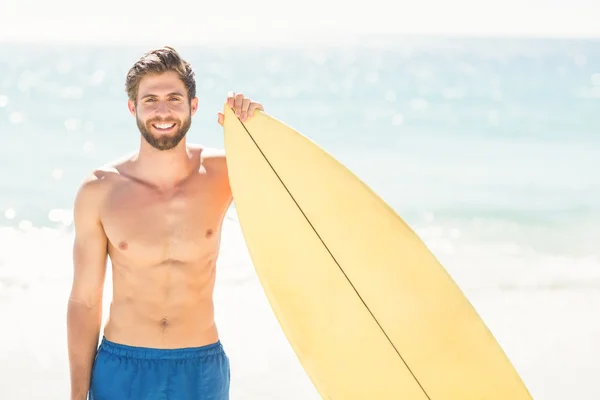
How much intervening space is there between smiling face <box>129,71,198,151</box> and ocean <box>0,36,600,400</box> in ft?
9.18

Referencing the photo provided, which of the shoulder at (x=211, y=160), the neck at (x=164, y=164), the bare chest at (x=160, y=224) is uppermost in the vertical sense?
the shoulder at (x=211, y=160)

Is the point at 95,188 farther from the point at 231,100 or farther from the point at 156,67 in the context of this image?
the point at 231,100

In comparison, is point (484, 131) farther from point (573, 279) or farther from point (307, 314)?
point (307, 314)

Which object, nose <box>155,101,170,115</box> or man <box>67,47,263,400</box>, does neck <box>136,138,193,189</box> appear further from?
nose <box>155,101,170,115</box>

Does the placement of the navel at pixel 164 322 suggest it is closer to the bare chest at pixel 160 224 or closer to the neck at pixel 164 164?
the bare chest at pixel 160 224

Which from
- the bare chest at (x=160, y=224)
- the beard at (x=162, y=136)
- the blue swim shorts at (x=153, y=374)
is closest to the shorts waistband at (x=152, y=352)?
the blue swim shorts at (x=153, y=374)

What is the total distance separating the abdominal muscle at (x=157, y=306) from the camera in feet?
9.34

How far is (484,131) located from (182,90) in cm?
1067

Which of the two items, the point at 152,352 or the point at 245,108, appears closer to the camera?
the point at 152,352

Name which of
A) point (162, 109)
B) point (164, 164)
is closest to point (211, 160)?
point (164, 164)

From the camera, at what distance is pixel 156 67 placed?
2758 millimetres

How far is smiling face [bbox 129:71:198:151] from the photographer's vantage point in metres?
2.73

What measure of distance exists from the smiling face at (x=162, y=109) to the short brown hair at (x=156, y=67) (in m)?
0.01

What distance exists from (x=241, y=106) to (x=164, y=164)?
1.04ft
